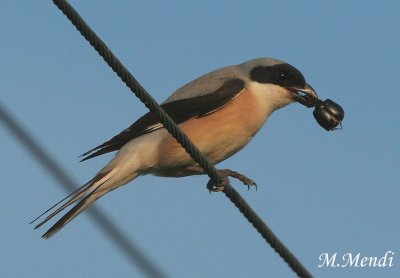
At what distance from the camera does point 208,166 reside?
12.0ft

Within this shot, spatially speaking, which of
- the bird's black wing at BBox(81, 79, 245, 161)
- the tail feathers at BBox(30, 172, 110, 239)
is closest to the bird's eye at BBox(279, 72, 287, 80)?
the bird's black wing at BBox(81, 79, 245, 161)

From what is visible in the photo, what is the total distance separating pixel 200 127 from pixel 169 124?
2200mm

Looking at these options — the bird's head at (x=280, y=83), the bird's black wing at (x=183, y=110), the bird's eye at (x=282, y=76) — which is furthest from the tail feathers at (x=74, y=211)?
the bird's eye at (x=282, y=76)

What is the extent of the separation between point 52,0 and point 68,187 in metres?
0.67

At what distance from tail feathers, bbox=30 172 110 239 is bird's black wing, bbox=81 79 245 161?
261 millimetres

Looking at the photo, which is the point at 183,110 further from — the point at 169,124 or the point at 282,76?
the point at 169,124

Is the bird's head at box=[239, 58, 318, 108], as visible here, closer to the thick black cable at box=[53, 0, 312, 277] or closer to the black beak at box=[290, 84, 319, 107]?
the black beak at box=[290, 84, 319, 107]

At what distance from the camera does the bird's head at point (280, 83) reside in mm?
6027

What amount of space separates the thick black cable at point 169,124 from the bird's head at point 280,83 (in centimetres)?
230

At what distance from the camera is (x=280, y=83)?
243 inches

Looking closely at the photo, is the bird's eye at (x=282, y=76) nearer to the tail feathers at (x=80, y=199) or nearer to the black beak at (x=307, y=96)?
the black beak at (x=307, y=96)

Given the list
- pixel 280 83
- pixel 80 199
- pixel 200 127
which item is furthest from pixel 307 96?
pixel 80 199

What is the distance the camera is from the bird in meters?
5.44

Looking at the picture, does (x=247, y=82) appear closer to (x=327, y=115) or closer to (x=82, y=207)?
(x=327, y=115)
